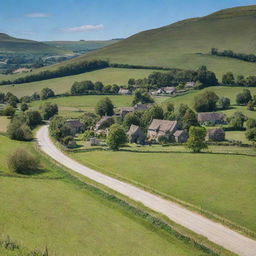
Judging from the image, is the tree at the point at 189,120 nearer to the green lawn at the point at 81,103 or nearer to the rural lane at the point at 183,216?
the rural lane at the point at 183,216

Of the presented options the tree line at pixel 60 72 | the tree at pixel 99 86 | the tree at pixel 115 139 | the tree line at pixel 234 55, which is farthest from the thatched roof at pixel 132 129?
the tree line at pixel 60 72

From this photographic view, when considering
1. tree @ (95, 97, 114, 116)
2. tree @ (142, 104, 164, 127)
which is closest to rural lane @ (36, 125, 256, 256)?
tree @ (142, 104, 164, 127)

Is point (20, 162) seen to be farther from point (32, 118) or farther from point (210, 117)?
point (210, 117)

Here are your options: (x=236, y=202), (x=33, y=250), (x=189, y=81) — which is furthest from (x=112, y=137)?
(x=189, y=81)

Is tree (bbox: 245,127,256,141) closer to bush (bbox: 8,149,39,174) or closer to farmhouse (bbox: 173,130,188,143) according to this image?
farmhouse (bbox: 173,130,188,143)

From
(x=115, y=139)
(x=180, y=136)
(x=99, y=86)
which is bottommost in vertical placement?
(x=180, y=136)

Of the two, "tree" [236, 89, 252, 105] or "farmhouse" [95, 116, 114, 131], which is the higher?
"tree" [236, 89, 252, 105]

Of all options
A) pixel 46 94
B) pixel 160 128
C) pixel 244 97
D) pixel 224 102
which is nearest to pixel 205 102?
pixel 224 102
